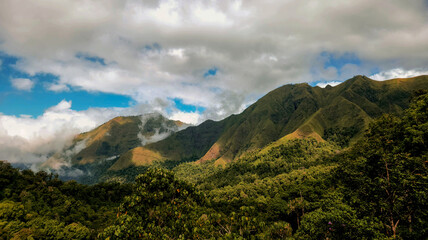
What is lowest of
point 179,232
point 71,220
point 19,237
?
point 71,220

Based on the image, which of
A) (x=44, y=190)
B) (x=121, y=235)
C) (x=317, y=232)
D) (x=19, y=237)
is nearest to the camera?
(x=121, y=235)

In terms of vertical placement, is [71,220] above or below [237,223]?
below

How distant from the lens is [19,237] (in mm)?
36719

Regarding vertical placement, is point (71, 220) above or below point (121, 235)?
below


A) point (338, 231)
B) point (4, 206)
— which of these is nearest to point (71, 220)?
point (4, 206)

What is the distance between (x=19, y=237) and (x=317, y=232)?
5259cm

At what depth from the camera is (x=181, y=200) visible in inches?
602

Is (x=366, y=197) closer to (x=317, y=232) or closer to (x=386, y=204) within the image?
(x=386, y=204)

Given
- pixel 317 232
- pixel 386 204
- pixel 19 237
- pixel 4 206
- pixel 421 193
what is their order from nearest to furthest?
1. pixel 421 193
2. pixel 386 204
3. pixel 317 232
4. pixel 19 237
5. pixel 4 206

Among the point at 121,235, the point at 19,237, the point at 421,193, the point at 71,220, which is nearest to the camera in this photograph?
the point at 121,235

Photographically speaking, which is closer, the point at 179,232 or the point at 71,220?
the point at 179,232

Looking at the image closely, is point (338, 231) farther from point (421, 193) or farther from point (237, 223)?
point (237, 223)

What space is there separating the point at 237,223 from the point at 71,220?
273ft

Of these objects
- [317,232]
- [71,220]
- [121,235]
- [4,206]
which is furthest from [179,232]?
[71,220]
